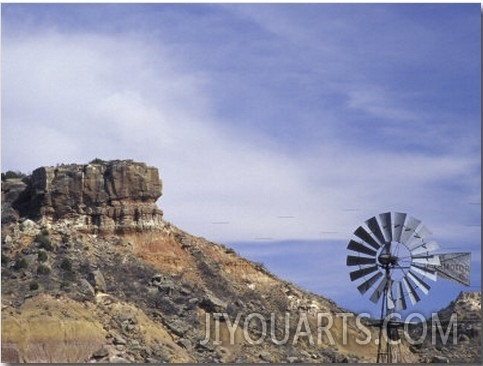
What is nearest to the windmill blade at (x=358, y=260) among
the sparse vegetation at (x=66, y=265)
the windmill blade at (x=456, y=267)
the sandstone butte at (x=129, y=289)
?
the windmill blade at (x=456, y=267)

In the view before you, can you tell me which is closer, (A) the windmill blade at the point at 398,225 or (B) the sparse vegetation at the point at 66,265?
(A) the windmill blade at the point at 398,225

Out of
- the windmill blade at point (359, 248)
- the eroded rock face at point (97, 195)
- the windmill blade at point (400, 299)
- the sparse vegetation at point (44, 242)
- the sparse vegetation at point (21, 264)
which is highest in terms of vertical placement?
the eroded rock face at point (97, 195)

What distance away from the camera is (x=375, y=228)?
43.0 meters

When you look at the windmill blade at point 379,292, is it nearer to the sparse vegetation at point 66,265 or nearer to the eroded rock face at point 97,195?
the sparse vegetation at point 66,265

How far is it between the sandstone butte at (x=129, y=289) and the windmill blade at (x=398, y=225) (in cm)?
1713

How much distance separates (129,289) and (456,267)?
25701 millimetres

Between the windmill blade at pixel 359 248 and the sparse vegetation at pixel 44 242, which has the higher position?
the sparse vegetation at pixel 44 242

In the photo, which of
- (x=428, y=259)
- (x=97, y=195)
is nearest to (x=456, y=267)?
(x=428, y=259)

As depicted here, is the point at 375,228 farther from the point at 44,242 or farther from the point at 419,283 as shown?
the point at 44,242

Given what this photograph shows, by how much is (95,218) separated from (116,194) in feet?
6.25

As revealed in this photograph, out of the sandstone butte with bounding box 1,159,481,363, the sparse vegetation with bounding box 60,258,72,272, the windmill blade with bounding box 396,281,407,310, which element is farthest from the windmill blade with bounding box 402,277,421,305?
the sparse vegetation with bounding box 60,258,72,272

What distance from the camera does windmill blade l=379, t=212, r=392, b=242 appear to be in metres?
42.7

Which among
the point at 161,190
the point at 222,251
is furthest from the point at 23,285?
the point at 222,251

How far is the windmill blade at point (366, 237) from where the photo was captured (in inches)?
1690
